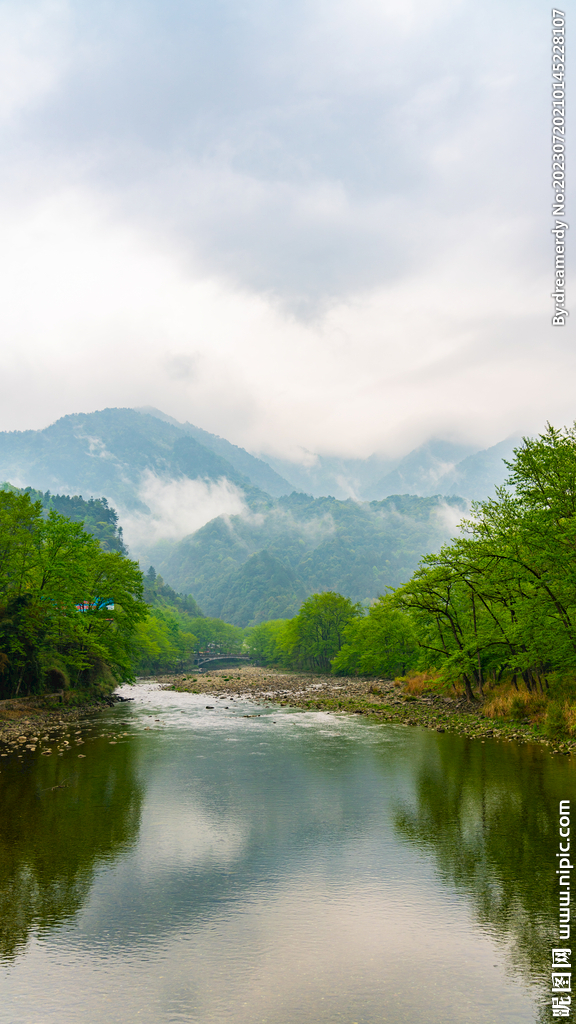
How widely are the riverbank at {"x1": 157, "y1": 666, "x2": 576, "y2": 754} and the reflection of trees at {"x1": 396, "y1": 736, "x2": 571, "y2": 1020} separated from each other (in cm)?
614

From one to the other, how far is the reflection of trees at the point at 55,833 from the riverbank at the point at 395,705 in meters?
25.0

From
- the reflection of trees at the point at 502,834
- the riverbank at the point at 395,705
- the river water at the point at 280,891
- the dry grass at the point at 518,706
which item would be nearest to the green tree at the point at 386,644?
the riverbank at the point at 395,705

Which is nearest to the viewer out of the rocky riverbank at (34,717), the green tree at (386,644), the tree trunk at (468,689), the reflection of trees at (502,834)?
the reflection of trees at (502,834)

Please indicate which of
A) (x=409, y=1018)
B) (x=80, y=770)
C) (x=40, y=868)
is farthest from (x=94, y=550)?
(x=409, y=1018)

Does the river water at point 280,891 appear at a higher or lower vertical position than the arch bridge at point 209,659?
higher

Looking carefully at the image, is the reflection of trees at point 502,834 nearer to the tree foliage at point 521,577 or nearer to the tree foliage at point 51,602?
the tree foliage at point 521,577

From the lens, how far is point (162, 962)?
1316 centimetres

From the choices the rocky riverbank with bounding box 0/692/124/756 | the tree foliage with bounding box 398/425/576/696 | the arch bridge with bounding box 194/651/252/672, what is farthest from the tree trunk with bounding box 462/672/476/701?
the arch bridge with bounding box 194/651/252/672

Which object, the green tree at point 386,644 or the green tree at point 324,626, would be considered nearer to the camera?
the green tree at point 386,644

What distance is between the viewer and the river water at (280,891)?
1195cm

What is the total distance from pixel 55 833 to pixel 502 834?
16.6 m

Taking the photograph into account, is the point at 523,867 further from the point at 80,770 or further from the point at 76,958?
the point at 80,770

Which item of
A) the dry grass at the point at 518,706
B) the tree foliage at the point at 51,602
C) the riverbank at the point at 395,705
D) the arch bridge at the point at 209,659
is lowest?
the arch bridge at the point at 209,659

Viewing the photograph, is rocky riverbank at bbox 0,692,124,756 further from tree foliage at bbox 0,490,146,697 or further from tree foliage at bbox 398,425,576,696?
tree foliage at bbox 398,425,576,696
